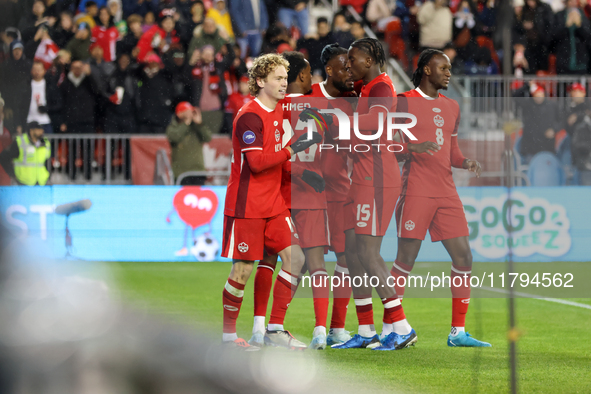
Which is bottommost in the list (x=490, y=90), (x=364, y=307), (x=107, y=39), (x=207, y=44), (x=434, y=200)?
(x=364, y=307)

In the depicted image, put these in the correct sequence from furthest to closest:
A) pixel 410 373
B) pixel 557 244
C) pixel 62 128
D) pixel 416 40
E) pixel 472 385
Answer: pixel 416 40
pixel 62 128
pixel 557 244
pixel 410 373
pixel 472 385

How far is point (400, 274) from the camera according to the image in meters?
5.66

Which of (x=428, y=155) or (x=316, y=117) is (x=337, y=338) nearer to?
(x=428, y=155)

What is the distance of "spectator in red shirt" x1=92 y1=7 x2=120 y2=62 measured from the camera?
44.7 ft

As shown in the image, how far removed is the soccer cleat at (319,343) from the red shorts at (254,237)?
0.70 meters

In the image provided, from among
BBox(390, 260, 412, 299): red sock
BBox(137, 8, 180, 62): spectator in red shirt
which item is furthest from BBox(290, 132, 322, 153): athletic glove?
BBox(137, 8, 180, 62): spectator in red shirt

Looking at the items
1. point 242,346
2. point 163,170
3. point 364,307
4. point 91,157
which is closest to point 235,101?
point 163,170

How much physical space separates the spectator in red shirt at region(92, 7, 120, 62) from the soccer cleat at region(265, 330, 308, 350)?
9.20 m

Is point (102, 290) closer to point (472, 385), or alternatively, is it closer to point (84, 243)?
point (472, 385)

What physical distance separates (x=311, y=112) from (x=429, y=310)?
318 centimetres

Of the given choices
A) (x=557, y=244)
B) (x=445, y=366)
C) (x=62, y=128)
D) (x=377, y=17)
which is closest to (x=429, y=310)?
(x=557, y=244)

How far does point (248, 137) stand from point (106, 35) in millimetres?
9632

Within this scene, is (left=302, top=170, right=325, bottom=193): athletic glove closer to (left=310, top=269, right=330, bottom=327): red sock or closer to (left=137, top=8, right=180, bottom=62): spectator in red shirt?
(left=310, top=269, right=330, bottom=327): red sock

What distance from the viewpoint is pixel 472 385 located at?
432cm
